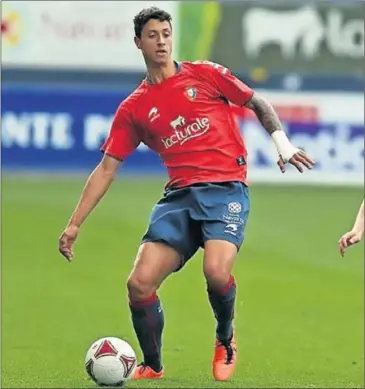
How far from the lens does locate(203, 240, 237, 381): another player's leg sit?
8.40 meters

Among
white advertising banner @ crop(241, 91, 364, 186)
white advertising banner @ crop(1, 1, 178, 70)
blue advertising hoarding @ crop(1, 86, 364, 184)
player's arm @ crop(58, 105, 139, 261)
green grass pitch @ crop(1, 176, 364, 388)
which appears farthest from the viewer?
white advertising banner @ crop(1, 1, 178, 70)

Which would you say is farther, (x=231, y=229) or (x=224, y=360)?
(x=224, y=360)

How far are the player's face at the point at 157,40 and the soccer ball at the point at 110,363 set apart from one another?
1.86 metres

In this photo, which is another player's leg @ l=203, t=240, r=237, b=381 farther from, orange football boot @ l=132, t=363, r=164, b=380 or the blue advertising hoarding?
the blue advertising hoarding

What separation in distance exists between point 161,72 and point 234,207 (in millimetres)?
1012

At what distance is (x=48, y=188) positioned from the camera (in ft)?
74.0

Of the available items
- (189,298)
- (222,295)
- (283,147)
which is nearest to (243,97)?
(283,147)

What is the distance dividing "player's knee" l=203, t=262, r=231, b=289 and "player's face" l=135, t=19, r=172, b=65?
136cm

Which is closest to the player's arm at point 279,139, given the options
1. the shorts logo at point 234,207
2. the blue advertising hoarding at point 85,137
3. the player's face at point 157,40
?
the shorts logo at point 234,207

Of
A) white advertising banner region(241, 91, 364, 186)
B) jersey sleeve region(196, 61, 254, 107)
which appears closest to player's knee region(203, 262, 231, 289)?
jersey sleeve region(196, 61, 254, 107)

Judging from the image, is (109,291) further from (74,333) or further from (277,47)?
(277,47)

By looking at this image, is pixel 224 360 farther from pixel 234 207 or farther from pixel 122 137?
pixel 122 137

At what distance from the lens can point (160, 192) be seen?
22125 mm

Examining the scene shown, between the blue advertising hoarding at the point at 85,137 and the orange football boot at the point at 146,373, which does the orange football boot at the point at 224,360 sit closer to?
the orange football boot at the point at 146,373
